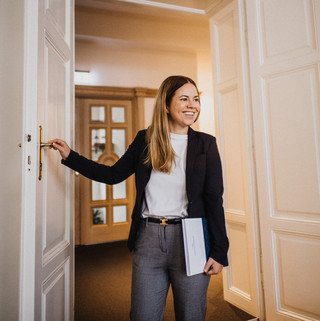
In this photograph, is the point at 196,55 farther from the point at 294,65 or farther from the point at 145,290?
the point at 145,290

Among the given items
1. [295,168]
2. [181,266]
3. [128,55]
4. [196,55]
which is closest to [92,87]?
[128,55]

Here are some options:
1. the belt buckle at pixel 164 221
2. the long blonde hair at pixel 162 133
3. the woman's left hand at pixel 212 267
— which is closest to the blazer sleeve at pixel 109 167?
the long blonde hair at pixel 162 133

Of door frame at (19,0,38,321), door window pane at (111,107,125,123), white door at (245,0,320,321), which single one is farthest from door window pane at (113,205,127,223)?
door frame at (19,0,38,321)

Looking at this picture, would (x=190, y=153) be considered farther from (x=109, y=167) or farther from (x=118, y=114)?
(x=118, y=114)

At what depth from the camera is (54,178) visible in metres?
1.26

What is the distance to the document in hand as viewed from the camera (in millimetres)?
1104

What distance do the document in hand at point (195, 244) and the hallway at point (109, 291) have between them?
3.98 ft

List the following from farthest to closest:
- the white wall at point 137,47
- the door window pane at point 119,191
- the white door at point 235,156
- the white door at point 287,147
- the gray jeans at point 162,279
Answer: the door window pane at point 119,191
the white wall at point 137,47
the white door at point 235,156
the white door at point 287,147
the gray jeans at point 162,279

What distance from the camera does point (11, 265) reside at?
0.96 m

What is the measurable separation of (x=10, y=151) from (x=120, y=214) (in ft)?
11.0

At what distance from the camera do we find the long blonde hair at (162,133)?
123 centimetres

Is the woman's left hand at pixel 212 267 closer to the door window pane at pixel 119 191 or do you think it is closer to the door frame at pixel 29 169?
the door frame at pixel 29 169

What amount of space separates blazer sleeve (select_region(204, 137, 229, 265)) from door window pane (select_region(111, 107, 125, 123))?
3277 millimetres

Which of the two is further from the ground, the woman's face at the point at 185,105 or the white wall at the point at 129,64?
the white wall at the point at 129,64
